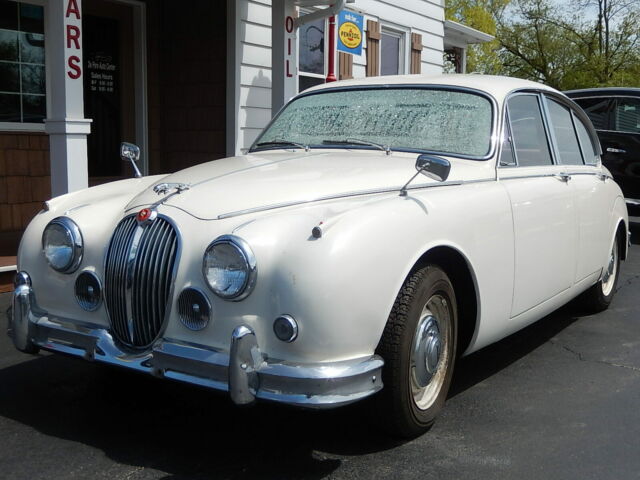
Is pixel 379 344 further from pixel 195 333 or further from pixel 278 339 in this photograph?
pixel 195 333

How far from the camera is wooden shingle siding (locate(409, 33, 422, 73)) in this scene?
38.9 feet

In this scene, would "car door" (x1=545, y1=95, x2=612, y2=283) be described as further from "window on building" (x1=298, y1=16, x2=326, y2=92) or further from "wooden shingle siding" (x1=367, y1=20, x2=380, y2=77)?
"wooden shingle siding" (x1=367, y1=20, x2=380, y2=77)

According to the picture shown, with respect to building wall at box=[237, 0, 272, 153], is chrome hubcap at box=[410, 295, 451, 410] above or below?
below

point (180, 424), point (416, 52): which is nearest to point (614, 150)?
point (416, 52)

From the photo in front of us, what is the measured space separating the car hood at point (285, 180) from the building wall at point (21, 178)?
425cm

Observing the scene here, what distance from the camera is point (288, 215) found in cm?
284

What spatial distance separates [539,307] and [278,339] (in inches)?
77.3

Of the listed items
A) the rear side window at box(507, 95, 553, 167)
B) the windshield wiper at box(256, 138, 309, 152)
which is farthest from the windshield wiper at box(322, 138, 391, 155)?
the rear side window at box(507, 95, 553, 167)

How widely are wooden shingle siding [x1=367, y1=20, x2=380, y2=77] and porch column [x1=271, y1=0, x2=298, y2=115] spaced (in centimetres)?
284

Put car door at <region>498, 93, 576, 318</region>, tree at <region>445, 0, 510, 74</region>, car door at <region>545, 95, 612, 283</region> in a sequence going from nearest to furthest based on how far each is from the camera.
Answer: car door at <region>498, 93, 576, 318</region>, car door at <region>545, 95, 612, 283</region>, tree at <region>445, 0, 510, 74</region>

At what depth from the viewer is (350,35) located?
9.66 m

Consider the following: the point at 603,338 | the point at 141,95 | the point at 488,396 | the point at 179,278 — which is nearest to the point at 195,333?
the point at 179,278

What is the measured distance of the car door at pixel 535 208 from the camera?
3.78 meters

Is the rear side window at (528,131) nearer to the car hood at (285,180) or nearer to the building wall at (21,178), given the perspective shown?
the car hood at (285,180)
